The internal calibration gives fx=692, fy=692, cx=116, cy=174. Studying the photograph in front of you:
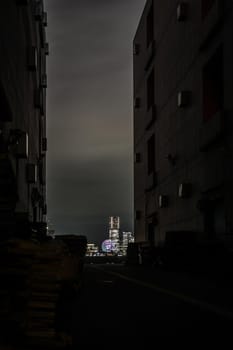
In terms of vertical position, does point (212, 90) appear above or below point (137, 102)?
below

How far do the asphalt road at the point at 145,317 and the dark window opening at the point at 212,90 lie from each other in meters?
21.6

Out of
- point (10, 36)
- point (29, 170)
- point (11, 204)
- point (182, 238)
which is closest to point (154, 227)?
point (29, 170)

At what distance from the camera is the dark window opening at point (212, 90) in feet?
134

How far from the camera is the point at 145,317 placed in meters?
13.5

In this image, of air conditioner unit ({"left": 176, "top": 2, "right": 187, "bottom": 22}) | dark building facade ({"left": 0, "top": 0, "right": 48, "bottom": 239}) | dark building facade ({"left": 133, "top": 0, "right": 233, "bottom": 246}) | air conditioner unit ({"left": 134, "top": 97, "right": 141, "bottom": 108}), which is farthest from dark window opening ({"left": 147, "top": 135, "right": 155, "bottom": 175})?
air conditioner unit ({"left": 176, "top": 2, "right": 187, "bottom": 22})

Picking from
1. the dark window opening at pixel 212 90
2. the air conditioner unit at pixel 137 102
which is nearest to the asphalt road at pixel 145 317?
the dark window opening at pixel 212 90

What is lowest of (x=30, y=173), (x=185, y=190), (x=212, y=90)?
(x=185, y=190)

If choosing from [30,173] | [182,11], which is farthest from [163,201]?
[182,11]

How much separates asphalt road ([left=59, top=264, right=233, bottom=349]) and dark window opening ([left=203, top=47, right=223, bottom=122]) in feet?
71.0

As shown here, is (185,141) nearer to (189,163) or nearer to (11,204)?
(189,163)

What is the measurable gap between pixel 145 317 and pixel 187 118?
33.4 meters

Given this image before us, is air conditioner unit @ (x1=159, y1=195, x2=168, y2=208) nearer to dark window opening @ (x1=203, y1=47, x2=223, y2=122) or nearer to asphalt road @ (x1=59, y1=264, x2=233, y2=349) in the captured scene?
dark window opening @ (x1=203, y1=47, x2=223, y2=122)

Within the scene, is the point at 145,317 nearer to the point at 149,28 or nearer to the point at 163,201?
the point at 163,201

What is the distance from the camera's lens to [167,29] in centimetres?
5469
